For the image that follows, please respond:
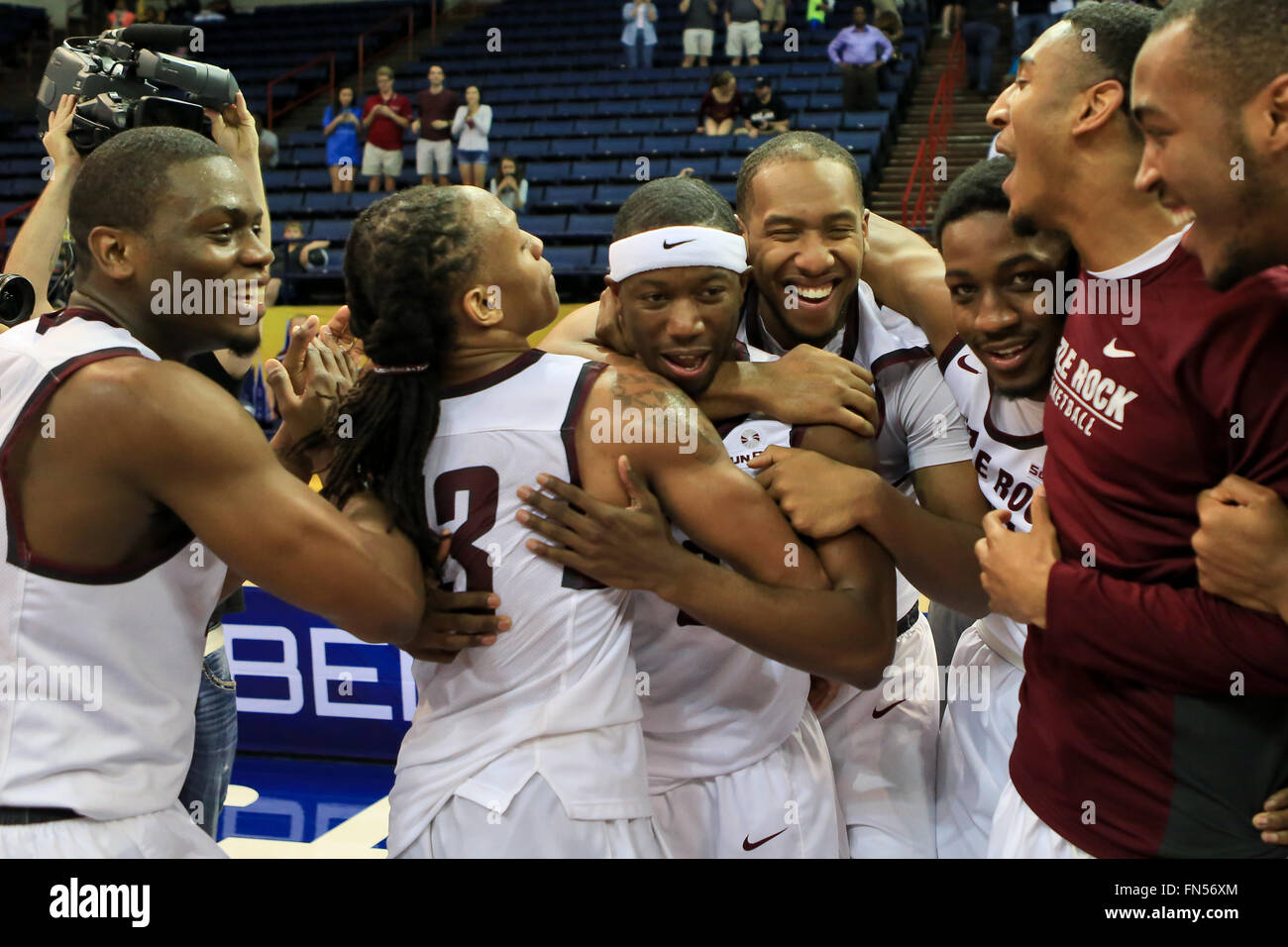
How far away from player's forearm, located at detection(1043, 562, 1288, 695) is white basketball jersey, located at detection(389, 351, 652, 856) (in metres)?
0.75

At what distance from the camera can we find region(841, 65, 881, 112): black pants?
12.3 meters

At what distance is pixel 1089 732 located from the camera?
201cm

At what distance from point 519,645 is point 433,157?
11302mm

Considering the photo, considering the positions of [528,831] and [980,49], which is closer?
[528,831]

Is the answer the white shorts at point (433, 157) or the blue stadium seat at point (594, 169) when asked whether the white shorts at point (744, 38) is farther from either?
the white shorts at point (433, 157)

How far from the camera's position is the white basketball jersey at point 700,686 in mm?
2523

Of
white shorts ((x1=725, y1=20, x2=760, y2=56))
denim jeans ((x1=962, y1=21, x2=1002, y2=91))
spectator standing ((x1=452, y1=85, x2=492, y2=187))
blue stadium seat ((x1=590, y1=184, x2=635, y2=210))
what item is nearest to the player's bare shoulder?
blue stadium seat ((x1=590, y1=184, x2=635, y2=210))

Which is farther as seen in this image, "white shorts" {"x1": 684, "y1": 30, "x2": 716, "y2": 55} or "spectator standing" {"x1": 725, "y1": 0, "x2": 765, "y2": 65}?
"white shorts" {"x1": 684, "y1": 30, "x2": 716, "y2": 55}

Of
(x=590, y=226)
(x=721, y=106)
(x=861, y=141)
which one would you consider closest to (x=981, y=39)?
(x=861, y=141)

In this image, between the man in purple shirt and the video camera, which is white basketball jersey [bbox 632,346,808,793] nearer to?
the video camera

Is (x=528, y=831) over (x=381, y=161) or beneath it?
beneath

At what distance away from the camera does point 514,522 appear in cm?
213

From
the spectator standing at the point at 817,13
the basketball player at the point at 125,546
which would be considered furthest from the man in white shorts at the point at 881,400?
the spectator standing at the point at 817,13

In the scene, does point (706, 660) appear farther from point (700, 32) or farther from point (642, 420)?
point (700, 32)
